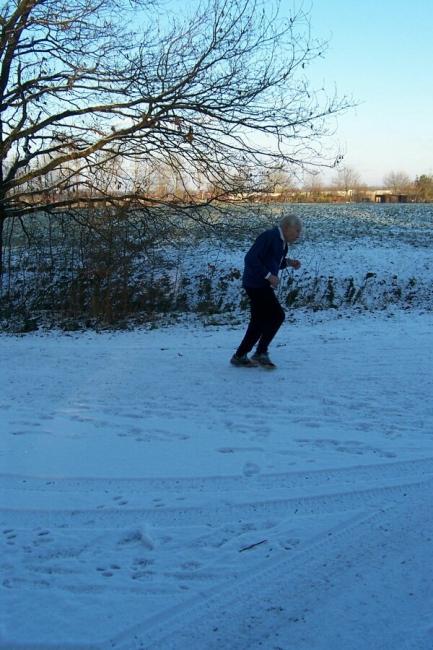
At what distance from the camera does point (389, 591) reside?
9.80ft

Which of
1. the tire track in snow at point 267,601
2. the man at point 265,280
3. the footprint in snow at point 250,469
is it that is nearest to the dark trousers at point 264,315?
the man at point 265,280

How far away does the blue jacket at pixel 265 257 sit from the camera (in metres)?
6.66

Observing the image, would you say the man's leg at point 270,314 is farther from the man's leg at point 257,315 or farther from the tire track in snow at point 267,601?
the tire track in snow at point 267,601

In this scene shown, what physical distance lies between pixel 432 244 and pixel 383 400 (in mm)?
13718

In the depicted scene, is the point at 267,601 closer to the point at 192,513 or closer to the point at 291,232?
the point at 192,513

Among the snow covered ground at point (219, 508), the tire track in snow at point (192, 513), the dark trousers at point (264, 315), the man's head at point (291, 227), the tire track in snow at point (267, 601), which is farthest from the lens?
the dark trousers at point (264, 315)

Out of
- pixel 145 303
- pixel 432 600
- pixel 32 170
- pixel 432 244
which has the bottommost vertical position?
pixel 432 600

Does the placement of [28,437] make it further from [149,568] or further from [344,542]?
[344,542]

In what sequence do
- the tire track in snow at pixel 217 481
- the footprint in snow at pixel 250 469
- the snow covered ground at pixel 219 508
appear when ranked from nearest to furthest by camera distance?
the snow covered ground at pixel 219 508 < the tire track in snow at pixel 217 481 < the footprint in snow at pixel 250 469

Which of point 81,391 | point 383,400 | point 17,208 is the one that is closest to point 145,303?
point 17,208

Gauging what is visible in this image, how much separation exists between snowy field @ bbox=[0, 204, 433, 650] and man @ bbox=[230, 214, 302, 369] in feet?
0.97

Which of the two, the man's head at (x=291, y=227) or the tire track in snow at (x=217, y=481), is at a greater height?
the man's head at (x=291, y=227)

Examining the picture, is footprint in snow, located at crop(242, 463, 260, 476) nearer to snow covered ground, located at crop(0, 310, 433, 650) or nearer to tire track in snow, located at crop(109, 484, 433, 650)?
snow covered ground, located at crop(0, 310, 433, 650)

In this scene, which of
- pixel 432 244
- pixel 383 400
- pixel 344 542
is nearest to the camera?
pixel 344 542
